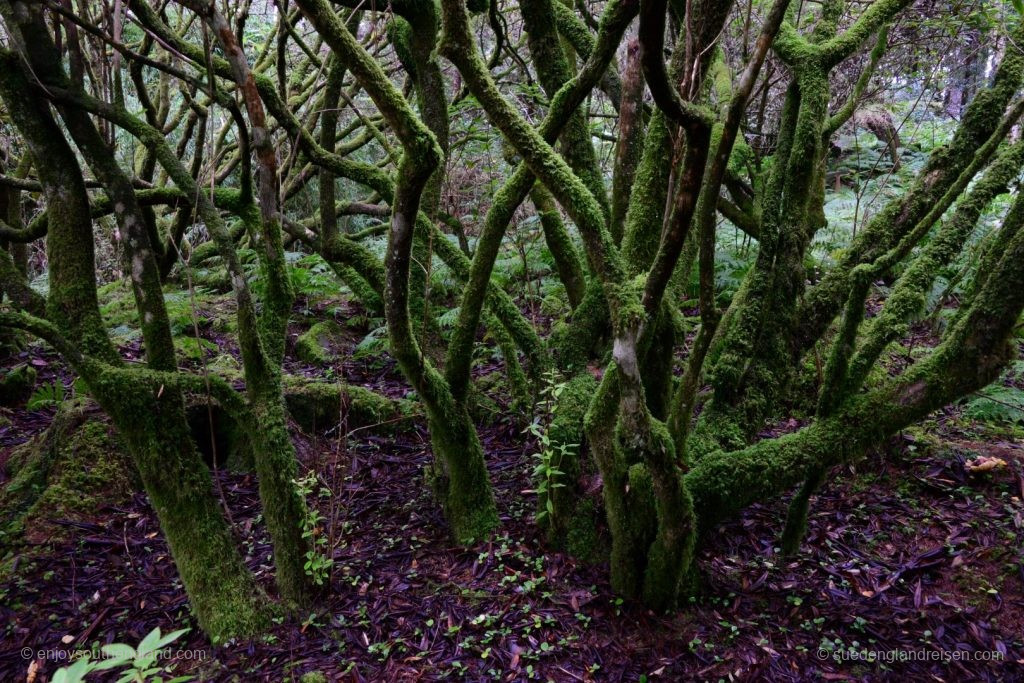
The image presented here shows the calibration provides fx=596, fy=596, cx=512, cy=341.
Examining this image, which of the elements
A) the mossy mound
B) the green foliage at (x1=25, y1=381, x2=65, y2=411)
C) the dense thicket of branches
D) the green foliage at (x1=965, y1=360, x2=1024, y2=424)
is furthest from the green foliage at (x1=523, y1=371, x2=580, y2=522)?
the green foliage at (x1=25, y1=381, x2=65, y2=411)

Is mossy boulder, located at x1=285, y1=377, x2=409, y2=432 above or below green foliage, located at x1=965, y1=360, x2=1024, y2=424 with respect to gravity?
above

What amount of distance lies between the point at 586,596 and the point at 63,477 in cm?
344

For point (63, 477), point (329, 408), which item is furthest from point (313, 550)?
point (63, 477)

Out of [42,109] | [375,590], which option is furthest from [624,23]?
[375,590]

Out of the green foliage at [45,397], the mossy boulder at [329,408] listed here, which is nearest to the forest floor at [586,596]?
the mossy boulder at [329,408]

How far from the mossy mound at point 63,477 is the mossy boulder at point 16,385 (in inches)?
35.7

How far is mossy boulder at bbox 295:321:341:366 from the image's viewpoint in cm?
589

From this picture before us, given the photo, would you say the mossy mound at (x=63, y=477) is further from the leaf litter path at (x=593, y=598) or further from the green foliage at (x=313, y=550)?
the green foliage at (x=313, y=550)

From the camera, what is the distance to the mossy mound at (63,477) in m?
3.66

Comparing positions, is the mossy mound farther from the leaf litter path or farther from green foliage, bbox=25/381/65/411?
green foliage, bbox=25/381/65/411

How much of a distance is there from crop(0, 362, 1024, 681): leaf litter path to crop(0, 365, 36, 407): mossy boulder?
193 centimetres

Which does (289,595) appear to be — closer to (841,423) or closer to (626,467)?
(626,467)

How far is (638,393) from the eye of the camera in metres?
2.42

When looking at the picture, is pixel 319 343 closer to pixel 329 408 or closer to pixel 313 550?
pixel 329 408
